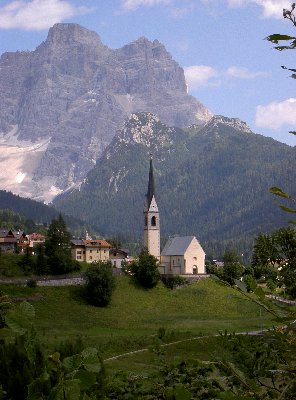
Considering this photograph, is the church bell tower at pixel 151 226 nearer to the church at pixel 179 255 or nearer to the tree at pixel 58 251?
the church at pixel 179 255

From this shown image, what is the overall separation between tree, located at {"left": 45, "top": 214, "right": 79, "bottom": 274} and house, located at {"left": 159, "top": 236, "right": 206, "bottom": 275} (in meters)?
18.3

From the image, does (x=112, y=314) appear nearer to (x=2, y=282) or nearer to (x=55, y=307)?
(x=55, y=307)

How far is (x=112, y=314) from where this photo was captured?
209ft

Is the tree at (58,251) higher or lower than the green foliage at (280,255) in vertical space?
higher

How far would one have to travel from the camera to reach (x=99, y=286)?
65.3 metres

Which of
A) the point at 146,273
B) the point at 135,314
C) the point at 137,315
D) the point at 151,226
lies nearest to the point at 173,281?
the point at 146,273

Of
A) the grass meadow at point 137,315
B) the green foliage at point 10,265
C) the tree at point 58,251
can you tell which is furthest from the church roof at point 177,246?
the green foliage at point 10,265

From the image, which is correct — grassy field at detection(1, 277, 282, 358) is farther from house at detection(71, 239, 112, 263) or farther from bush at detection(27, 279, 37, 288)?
house at detection(71, 239, 112, 263)

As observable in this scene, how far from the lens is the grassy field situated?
1997 inches

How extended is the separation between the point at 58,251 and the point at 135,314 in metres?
14.9

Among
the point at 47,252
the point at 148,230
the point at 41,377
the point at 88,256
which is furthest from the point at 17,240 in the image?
the point at 41,377

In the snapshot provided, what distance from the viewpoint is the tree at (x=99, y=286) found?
2589 inches

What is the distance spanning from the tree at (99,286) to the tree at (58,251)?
6.21 metres

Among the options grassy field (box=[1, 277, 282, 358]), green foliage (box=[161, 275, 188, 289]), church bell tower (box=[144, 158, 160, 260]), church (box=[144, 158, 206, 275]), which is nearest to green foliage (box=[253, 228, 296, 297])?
grassy field (box=[1, 277, 282, 358])
